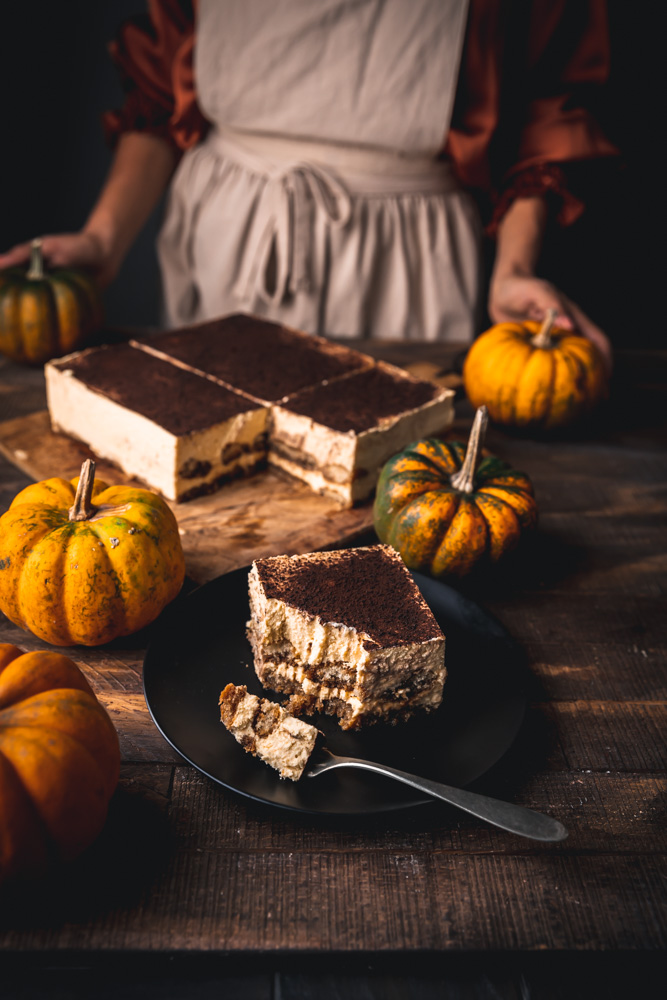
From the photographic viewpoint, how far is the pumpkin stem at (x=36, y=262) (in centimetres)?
284

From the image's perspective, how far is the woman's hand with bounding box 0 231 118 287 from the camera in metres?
3.02

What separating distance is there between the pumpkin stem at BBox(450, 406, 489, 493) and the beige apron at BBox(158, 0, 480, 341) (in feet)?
5.17

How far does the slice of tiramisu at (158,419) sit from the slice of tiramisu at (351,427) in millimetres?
110

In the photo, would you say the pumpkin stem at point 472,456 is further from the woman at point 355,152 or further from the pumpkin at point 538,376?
the woman at point 355,152

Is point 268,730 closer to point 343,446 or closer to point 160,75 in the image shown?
point 343,446

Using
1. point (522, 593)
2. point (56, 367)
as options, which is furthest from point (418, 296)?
point (522, 593)

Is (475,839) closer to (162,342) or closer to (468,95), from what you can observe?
(162,342)

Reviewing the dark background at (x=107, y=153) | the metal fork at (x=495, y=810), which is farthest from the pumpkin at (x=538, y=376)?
the dark background at (x=107, y=153)

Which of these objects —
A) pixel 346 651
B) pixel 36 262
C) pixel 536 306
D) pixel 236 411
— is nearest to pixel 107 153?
pixel 36 262

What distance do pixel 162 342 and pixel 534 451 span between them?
1.27 metres

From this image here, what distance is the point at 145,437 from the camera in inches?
89.7

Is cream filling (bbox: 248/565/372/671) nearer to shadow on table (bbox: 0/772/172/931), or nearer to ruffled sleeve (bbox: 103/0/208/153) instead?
shadow on table (bbox: 0/772/172/931)

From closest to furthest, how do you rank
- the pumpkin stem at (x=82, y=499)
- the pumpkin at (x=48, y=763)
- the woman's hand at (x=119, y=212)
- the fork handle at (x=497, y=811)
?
the pumpkin at (x=48, y=763) → the fork handle at (x=497, y=811) → the pumpkin stem at (x=82, y=499) → the woman's hand at (x=119, y=212)

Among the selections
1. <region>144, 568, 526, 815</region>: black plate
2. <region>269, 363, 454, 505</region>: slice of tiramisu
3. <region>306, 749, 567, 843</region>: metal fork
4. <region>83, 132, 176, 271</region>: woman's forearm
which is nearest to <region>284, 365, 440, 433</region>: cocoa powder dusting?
<region>269, 363, 454, 505</region>: slice of tiramisu
